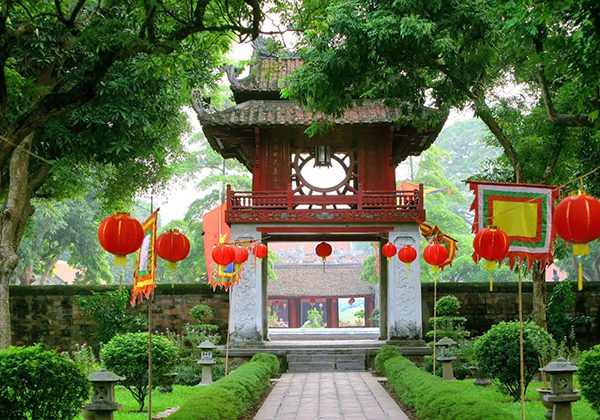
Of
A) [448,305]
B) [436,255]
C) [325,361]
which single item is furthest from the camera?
[325,361]

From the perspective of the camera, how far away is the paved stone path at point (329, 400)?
1116 cm

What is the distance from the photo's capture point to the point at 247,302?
18.3 m

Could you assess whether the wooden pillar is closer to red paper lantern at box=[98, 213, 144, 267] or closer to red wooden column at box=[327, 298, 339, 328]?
red wooden column at box=[327, 298, 339, 328]

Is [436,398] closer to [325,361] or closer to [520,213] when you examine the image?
[520,213]

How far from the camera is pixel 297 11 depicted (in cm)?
1180

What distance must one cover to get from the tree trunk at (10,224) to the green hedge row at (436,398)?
333 inches

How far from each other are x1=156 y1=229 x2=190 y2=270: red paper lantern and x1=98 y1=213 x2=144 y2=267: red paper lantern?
219cm

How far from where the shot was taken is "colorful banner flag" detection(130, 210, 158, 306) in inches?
377

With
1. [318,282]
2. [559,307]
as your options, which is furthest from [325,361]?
[318,282]

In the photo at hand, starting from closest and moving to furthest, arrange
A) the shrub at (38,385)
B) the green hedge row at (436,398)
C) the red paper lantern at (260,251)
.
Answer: the shrub at (38,385)
the green hedge row at (436,398)
the red paper lantern at (260,251)

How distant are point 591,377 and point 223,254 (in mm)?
8892

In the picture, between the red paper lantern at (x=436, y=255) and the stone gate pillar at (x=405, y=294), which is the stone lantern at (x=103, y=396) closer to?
the red paper lantern at (x=436, y=255)

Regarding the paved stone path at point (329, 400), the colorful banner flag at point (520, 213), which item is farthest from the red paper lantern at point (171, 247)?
the colorful banner flag at point (520, 213)

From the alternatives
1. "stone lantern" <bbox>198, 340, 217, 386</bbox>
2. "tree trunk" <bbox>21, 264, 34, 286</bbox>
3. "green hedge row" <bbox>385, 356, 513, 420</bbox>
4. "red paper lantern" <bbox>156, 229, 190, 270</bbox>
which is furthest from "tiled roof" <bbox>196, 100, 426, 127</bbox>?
"tree trunk" <bbox>21, 264, 34, 286</bbox>
